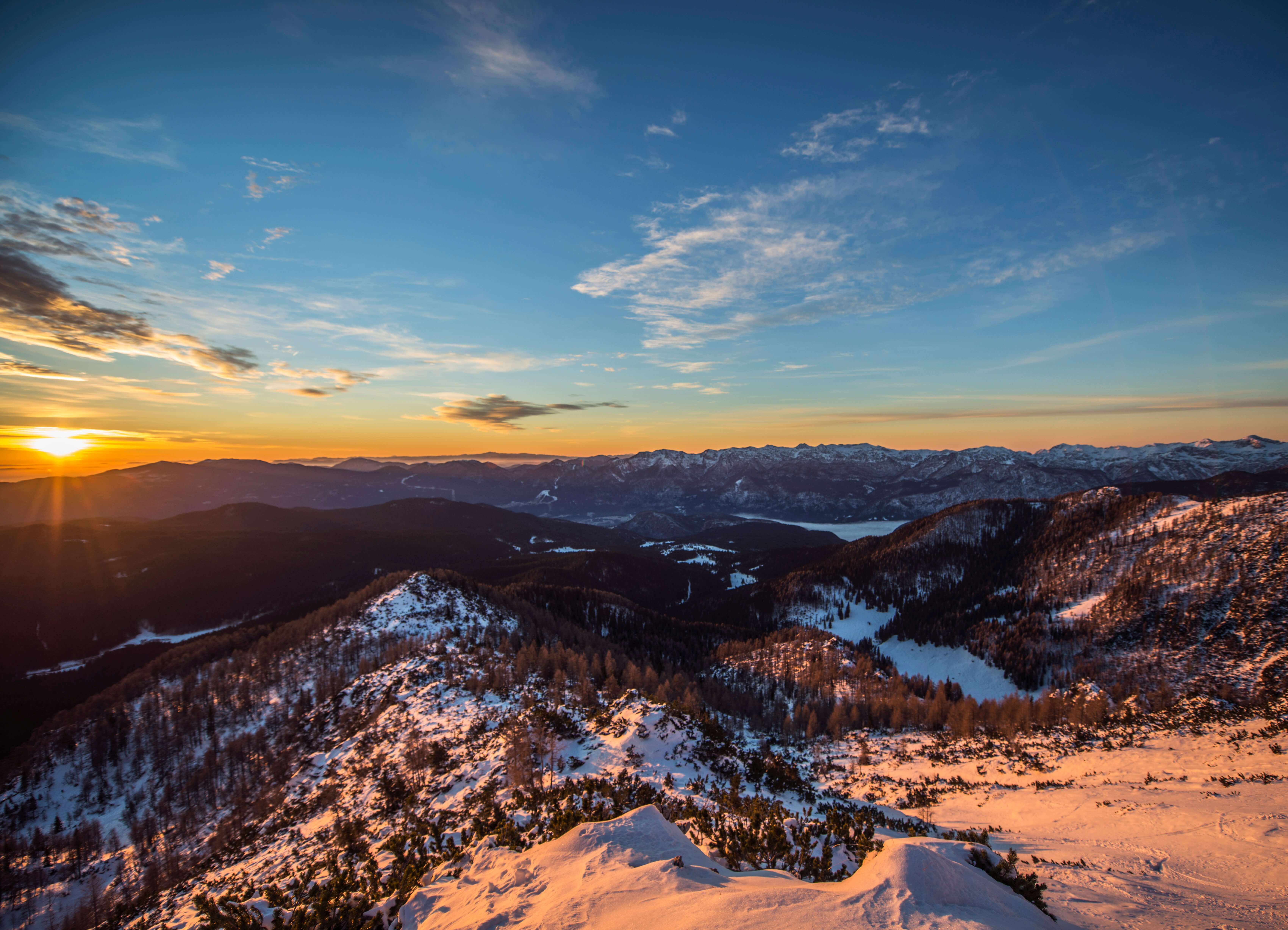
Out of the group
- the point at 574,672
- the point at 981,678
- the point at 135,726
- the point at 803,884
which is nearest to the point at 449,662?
the point at 574,672

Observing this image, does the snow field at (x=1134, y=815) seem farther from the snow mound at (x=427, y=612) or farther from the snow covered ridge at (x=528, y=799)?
the snow mound at (x=427, y=612)

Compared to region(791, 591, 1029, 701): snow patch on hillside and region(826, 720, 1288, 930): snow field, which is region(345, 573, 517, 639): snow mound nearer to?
region(826, 720, 1288, 930): snow field

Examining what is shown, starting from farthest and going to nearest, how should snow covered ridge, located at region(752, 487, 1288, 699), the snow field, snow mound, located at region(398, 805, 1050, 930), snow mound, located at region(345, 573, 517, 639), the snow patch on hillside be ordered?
the snow patch on hillside
snow mound, located at region(345, 573, 517, 639)
snow covered ridge, located at region(752, 487, 1288, 699)
the snow field
snow mound, located at region(398, 805, 1050, 930)

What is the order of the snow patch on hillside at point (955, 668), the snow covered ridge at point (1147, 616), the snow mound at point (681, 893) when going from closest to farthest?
1. the snow mound at point (681, 893)
2. the snow covered ridge at point (1147, 616)
3. the snow patch on hillside at point (955, 668)

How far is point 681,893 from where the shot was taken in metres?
12.5

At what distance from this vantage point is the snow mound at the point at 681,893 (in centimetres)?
1062

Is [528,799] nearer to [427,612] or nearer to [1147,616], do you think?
[427,612]

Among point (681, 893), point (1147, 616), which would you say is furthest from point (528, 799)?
point (1147, 616)

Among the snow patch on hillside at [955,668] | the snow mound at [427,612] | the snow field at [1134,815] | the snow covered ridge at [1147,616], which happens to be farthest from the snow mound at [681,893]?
the snow patch on hillside at [955,668]

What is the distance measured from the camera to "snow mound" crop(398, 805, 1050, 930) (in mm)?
10617

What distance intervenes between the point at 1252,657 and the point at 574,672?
15435 cm

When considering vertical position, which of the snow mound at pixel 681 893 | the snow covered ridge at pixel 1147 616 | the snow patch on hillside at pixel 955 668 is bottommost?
the snow patch on hillside at pixel 955 668

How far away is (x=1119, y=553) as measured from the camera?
572 feet

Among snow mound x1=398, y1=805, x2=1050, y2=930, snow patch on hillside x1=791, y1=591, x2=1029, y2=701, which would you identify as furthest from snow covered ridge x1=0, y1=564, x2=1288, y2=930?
snow patch on hillside x1=791, y1=591, x2=1029, y2=701
